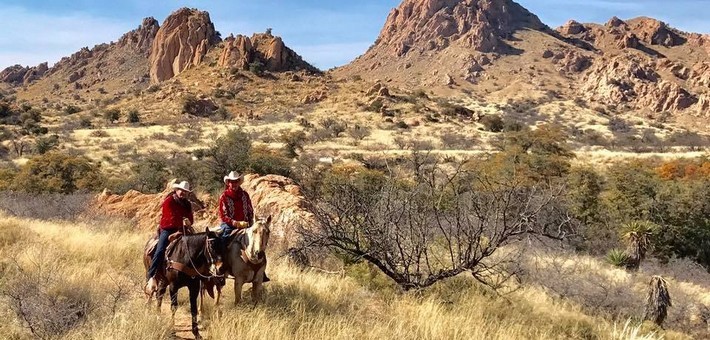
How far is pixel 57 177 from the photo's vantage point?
21.5 metres

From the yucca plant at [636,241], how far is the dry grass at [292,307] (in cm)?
667

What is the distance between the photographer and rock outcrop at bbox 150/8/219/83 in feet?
260

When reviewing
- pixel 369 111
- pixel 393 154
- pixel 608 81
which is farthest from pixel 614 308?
pixel 608 81

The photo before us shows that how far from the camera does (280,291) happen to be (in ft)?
23.5

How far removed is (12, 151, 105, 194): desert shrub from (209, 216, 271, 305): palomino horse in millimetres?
16086

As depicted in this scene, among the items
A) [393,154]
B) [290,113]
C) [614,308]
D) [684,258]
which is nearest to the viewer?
[614,308]

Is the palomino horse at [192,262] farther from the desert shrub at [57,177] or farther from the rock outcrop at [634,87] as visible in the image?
the rock outcrop at [634,87]

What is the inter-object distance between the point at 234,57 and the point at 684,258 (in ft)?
208

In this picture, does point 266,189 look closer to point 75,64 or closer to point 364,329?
point 364,329

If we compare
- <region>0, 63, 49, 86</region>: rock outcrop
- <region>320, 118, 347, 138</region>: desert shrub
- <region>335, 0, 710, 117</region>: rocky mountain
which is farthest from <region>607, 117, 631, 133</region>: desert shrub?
<region>0, 63, 49, 86</region>: rock outcrop

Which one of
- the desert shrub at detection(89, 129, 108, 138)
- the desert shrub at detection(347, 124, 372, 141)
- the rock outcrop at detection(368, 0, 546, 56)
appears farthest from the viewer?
the rock outcrop at detection(368, 0, 546, 56)

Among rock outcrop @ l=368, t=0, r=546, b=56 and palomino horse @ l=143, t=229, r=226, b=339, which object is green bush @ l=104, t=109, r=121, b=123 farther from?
rock outcrop @ l=368, t=0, r=546, b=56

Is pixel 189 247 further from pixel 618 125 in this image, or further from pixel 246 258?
pixel 618 125

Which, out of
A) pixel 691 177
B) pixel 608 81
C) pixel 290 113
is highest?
pixel 608 81
